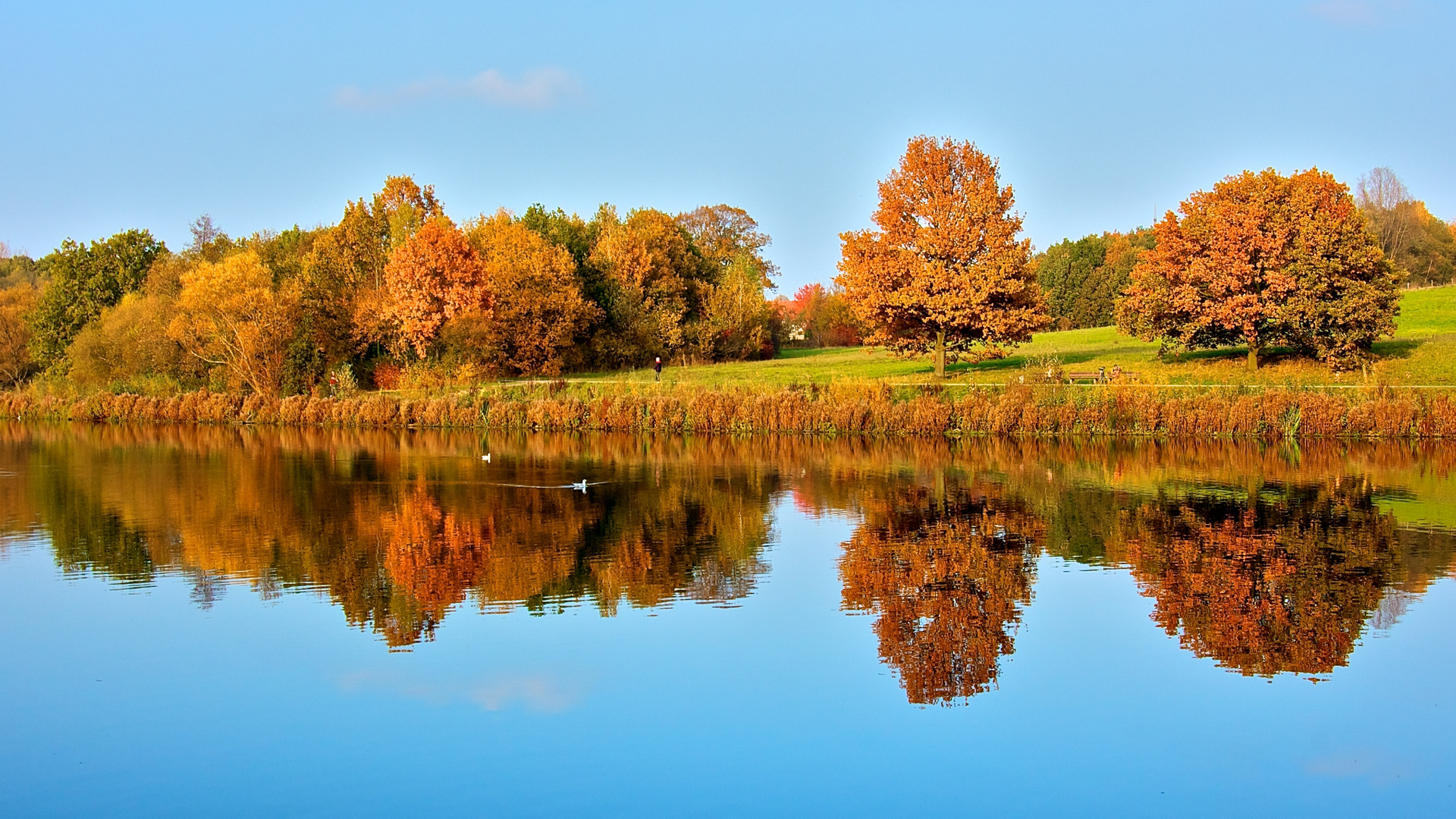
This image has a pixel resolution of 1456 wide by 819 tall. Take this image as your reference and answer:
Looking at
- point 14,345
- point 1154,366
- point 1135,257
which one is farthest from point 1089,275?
point 14,345

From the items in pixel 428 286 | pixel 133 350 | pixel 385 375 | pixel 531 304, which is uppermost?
pixel 428 286

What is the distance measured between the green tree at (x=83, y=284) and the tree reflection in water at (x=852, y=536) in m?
32.8

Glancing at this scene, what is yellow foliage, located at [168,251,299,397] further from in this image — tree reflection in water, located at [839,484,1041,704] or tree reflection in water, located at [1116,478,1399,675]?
tree reflection in water, located at [1116,478,1399,675]

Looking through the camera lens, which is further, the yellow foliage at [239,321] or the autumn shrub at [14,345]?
the autumn shrub at [14,345]

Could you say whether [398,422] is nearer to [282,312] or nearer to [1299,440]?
[282,312]

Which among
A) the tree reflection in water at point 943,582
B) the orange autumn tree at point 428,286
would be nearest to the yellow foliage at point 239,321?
the orange autumn tree at point 428,286

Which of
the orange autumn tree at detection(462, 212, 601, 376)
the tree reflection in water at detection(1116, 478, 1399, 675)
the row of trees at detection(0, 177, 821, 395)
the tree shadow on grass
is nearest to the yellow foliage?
the row of trees at detection(0, 177, 821, 395)

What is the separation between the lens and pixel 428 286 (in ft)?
179

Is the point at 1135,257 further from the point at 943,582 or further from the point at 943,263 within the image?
the point at 943,582

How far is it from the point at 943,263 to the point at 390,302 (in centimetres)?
2752

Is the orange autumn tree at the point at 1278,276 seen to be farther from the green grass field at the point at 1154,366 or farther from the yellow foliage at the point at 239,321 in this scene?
the yellow foliage at the point at 239,321

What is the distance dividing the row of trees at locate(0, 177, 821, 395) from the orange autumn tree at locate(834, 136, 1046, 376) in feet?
55.1

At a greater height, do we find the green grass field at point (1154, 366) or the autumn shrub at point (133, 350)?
the autumn shrub at point (133, 350)

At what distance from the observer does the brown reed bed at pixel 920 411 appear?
33.4 meters
